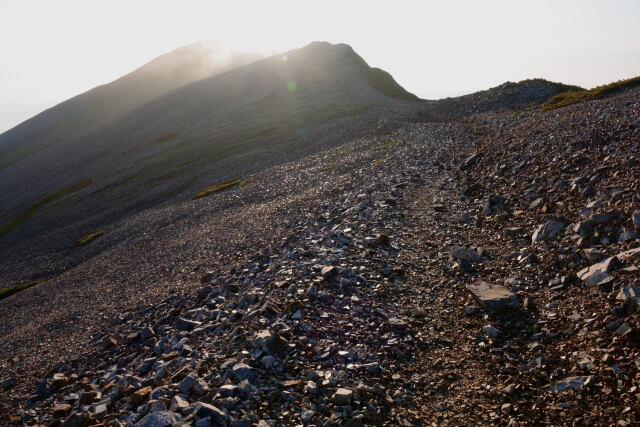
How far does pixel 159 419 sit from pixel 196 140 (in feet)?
312

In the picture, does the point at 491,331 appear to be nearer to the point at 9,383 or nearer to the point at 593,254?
the point at 593,254

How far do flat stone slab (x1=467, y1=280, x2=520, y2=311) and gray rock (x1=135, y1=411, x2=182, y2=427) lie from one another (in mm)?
9656

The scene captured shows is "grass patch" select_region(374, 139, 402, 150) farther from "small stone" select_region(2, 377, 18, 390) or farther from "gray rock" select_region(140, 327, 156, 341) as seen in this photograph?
"small stone" select_region(2, 377, 18, 390)

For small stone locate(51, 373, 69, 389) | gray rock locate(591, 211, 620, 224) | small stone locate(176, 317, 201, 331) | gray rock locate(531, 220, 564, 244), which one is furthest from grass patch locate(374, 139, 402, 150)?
small stone locate(51, 373, 69, 389)

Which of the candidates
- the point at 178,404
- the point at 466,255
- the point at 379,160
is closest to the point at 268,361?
the point at 178,404

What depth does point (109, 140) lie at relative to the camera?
128 meters

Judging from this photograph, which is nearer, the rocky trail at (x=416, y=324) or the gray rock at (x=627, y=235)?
the rocky trail at (x=416, y=324)

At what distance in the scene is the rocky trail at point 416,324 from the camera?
364 inches

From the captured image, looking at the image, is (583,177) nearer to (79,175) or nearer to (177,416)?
(177,416)

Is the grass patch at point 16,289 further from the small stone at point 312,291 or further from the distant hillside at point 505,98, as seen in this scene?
the distant hillside at point 505,98

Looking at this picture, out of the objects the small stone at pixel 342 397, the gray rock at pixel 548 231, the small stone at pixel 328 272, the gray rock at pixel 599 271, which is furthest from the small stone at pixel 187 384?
the gray rock at pixel 548 231

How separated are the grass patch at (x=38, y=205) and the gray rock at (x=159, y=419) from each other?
335ft

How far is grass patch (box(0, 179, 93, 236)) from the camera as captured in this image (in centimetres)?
9125

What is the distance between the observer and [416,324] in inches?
497
